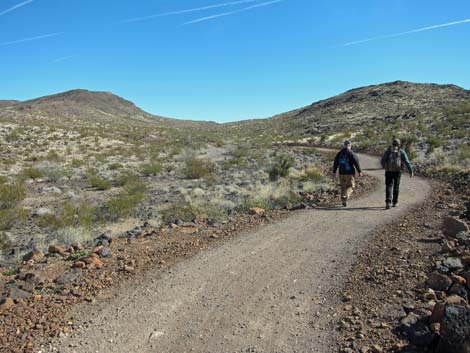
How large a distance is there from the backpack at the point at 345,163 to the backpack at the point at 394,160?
1.08 m

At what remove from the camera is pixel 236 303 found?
16.1ft

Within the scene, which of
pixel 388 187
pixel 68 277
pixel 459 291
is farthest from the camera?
pixel 388 187

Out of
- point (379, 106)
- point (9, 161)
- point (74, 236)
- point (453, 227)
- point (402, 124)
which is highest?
point (379, 106)

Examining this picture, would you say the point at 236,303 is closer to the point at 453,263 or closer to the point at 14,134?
the point at 453,263

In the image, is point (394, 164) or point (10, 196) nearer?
point (394, 164)

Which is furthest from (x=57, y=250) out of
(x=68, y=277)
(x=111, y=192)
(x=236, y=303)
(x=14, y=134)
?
(x=14, y=134)

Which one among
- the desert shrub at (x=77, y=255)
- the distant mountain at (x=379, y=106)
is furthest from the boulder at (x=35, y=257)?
the distant mountain at (x=379, y=106)

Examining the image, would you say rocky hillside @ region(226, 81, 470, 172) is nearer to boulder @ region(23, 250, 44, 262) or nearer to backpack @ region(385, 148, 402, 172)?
backpack @ region(385, 148, 402, 172)

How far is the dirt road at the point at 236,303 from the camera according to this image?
4.10m

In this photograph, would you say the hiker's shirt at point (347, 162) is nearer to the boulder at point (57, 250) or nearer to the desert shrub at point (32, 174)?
Answer: the boulder at point (57, 250)

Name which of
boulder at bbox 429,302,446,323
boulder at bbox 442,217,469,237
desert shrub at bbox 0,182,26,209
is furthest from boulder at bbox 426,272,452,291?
desert shrub at bbox 0,182,26,209

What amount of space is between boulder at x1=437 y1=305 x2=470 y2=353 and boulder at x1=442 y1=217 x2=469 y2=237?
4067mm

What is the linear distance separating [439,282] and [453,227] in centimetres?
258

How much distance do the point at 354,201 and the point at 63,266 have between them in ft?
27.3
